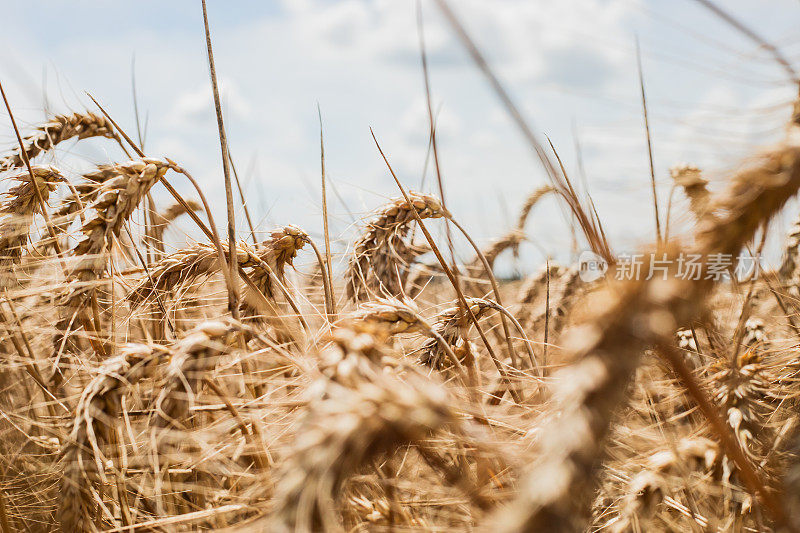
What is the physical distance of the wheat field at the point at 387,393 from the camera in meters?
0.73

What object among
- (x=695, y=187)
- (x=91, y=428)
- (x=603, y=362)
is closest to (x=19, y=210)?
(x=91, y=428)

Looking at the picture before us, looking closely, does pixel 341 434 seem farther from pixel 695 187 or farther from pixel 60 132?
pixel 60 132

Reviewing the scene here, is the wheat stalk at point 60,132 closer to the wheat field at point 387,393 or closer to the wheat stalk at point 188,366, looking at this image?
the wheat field at point 387,393

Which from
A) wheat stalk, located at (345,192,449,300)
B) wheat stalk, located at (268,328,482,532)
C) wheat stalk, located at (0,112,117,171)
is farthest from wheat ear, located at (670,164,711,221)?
wheat stalk, located at (0,112,117,171)

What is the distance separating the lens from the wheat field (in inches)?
28.9

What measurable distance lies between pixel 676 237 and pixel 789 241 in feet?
5.93

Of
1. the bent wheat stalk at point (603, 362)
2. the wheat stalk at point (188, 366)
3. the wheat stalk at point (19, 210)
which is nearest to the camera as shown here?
the bent wheat stalk at point (603, 362)

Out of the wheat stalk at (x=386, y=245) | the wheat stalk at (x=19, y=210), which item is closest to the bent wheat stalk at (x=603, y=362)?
the wheat stalk at (x=386, y=245)

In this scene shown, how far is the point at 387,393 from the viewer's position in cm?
79

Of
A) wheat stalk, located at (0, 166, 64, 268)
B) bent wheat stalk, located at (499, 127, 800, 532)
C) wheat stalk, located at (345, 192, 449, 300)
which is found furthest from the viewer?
wheat stalk, located at (345, 192, 449, 300)

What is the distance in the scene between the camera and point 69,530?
114cm

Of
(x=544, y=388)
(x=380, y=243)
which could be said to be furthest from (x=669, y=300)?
(x=380, y=243)

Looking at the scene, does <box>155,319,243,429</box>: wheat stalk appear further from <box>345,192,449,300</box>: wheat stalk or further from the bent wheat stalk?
<box>345,192,449,300</box>: wheat stalk

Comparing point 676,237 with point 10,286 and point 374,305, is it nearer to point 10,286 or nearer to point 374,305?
point 374,305
